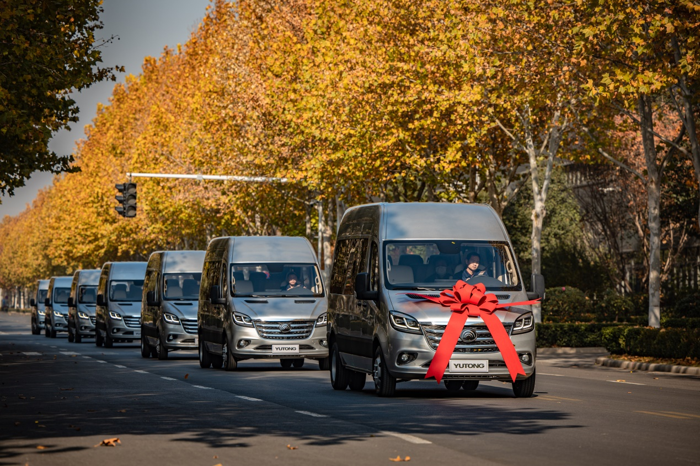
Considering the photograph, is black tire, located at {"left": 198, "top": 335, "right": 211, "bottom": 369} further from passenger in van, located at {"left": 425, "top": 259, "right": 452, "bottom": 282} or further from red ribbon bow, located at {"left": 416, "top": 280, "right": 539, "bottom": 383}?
red ribbon bow, located at {"left": 416, "top": 280, "right": 539, "bottom": 383}

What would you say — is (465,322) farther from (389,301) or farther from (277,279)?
(277,279)

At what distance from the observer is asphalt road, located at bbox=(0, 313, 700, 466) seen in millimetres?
10258

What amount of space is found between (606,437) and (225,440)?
3.35m

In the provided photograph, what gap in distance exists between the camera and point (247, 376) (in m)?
21.7

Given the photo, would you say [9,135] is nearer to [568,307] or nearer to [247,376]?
[247,376]

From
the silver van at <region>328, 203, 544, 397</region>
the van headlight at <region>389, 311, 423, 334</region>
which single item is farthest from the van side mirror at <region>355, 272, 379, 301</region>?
the van headlight at <region>389, 311, 423, 334</region>

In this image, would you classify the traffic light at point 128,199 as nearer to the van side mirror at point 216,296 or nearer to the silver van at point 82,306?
the silver van at point 82,306

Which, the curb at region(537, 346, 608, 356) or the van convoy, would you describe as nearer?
the van convoy

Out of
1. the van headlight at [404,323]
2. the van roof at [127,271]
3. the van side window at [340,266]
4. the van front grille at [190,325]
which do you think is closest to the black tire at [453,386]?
the van side window at [340,266]

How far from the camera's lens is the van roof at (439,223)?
16688 mm

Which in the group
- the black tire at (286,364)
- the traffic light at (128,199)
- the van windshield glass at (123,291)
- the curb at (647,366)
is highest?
the traffic light at (128,199)

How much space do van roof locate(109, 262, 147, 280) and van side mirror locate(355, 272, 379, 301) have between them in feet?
75.8

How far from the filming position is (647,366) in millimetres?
25828

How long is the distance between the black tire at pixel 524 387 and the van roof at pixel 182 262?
48.1 ft
